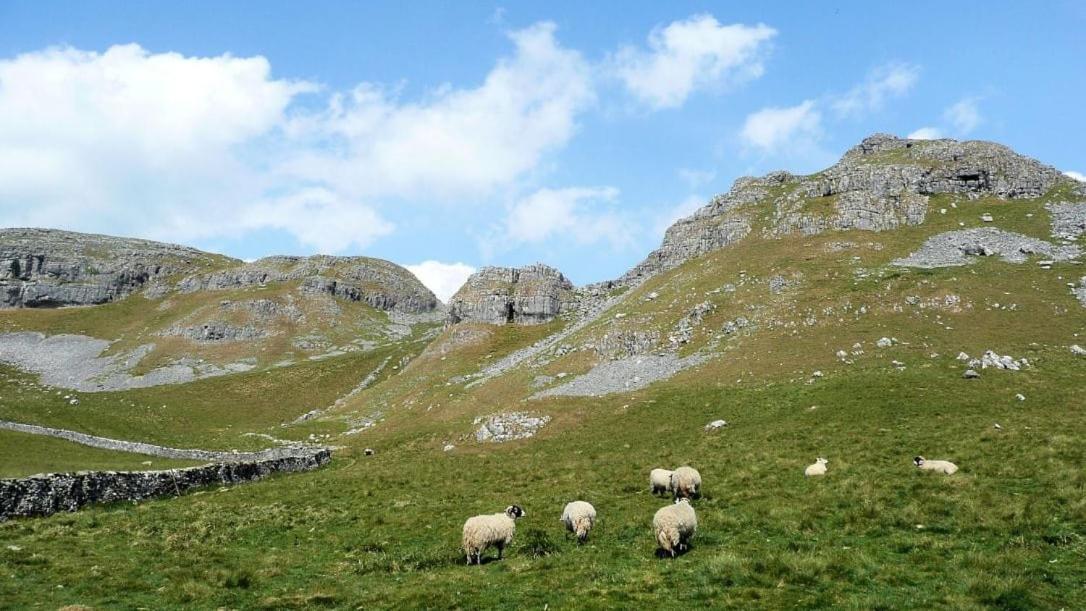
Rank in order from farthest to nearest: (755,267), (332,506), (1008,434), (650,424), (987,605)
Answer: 1. (755,267)
2. (650,424)
3. (332,506)
4. (1008,434)
5. (987,605)

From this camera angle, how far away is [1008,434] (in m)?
31.6

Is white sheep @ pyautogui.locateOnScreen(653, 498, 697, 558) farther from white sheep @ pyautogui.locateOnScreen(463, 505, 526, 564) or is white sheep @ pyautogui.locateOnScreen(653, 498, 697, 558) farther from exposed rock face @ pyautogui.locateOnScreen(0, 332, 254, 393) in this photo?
exposed rock face @ pyautogui.locateOnScreen(0, 332, 254, 393)

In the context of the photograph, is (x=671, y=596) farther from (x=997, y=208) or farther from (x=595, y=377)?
(x=997, y=208)

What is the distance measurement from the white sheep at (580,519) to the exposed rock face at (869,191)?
3002 inches

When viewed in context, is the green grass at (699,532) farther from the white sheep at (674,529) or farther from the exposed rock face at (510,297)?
the exposed rock face at (510,297)

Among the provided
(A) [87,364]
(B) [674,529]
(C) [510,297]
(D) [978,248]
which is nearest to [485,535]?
(B) [674,529]

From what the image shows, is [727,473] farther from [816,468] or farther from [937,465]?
[937,465]

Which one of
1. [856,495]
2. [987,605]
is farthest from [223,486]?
[987,605]

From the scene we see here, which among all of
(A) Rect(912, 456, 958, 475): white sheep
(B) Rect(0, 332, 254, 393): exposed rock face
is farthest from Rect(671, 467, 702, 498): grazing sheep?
(B) Rect(0, 332, 254, 393): exposed rock face

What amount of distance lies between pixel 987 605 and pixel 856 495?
1053 cm

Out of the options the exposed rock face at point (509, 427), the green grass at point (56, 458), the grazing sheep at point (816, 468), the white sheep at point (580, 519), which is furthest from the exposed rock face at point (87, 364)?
the grazing sheep at point (816, 468)

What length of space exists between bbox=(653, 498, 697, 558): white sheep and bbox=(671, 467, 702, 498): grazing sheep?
281 inches

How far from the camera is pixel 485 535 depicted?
22188mm

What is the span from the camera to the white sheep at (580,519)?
23609 millimetres
